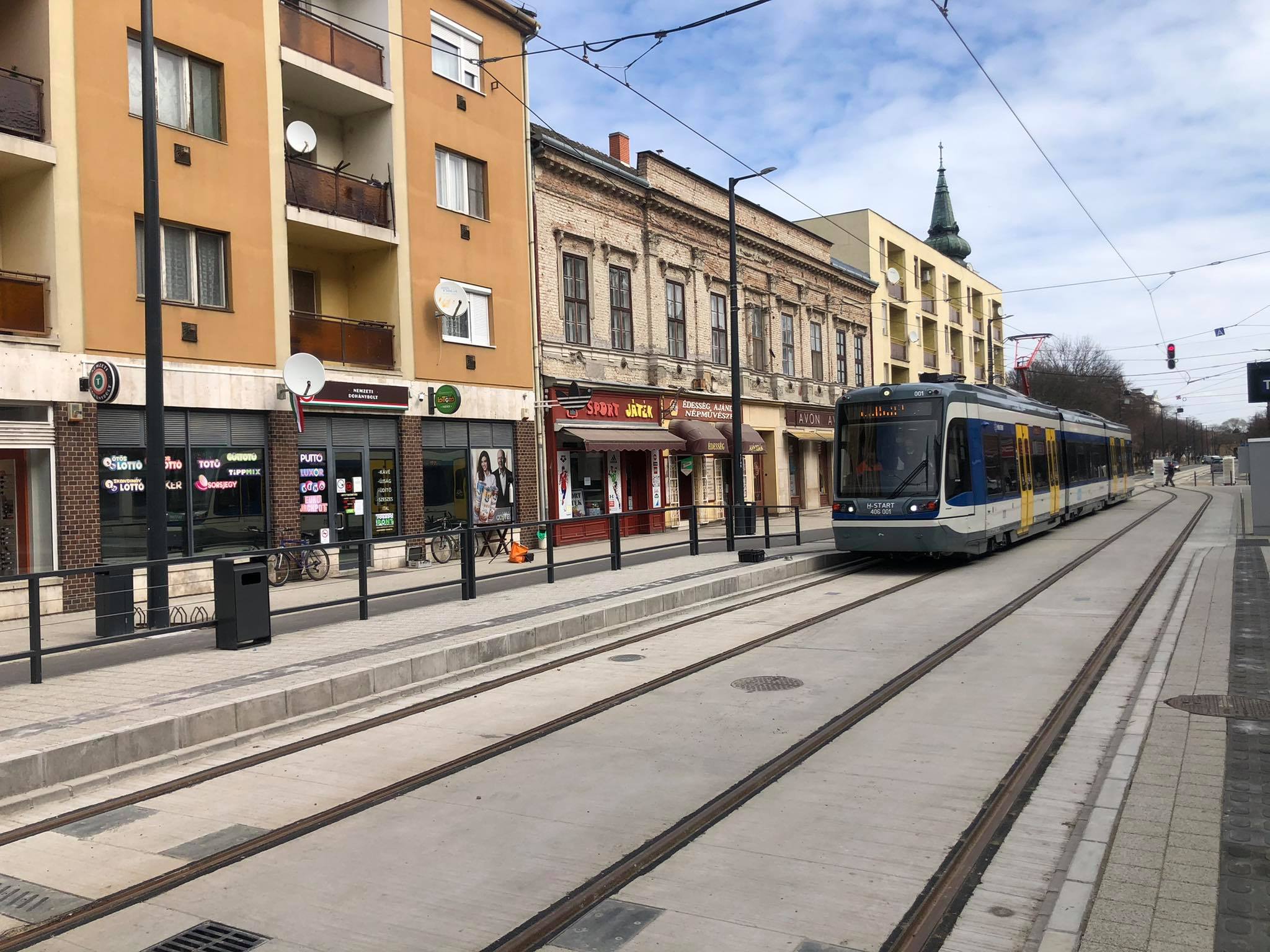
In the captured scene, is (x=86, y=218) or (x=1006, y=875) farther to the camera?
(x=86, y=218)

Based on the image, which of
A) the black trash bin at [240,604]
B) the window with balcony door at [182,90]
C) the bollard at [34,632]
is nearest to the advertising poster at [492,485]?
the window with balcony door at [182,90]

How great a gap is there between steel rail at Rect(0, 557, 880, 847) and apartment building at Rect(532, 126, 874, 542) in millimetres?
10630

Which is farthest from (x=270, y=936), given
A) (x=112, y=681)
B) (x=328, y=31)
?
(x=328, y=31)

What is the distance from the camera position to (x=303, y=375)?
57.7 ft

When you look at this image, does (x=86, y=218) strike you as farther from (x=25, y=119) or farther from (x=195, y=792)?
(x=195, y=792)

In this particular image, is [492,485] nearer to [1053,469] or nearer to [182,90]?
[182,90]

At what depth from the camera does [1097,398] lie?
79.8m

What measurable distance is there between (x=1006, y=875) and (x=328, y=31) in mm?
19891

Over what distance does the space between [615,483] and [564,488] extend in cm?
249

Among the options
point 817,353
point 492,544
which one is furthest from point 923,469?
point 817,353

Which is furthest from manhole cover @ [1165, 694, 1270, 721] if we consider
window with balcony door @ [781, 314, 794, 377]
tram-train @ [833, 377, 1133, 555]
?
window with balcony door @ [781, 314, 794, 377]

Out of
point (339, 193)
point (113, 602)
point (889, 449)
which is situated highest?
point (339, 193)

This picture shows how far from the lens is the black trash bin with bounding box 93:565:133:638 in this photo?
960cm

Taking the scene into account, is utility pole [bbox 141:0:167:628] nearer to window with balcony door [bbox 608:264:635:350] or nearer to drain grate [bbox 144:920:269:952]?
drain grate [bbox 144:920:269:952]
